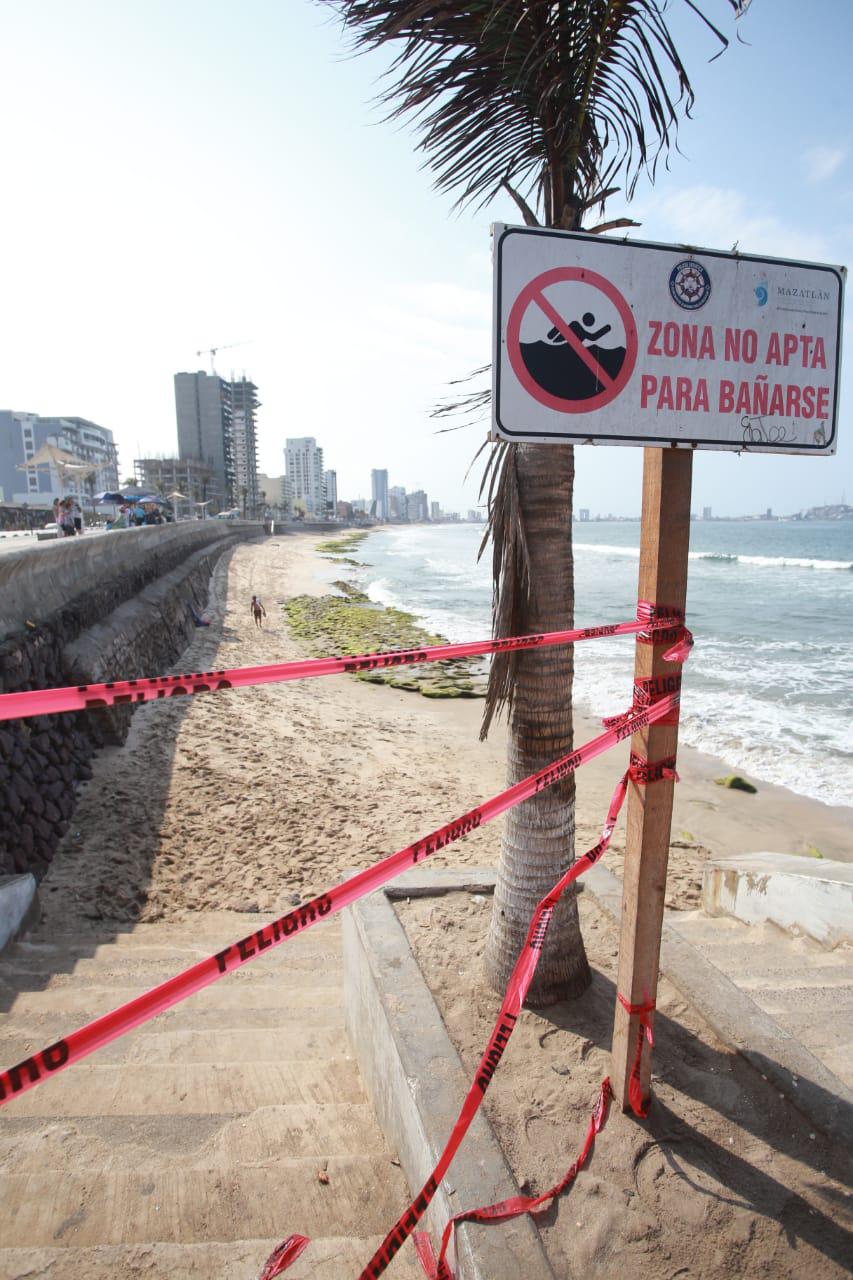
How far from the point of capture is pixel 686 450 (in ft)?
6.82

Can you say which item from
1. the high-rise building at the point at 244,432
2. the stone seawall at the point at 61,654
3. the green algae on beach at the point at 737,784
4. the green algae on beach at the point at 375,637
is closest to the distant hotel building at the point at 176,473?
the high-rise building at the point at 244,432

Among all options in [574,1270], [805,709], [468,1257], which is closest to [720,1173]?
[574,1270]

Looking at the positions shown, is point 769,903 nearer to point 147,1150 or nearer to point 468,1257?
point 468,1257

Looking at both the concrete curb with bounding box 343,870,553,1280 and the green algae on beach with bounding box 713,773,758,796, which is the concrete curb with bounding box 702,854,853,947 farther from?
the green algae on beach with bounding box 713,773,758,796

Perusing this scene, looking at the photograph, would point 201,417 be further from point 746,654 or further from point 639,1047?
point 639,1047

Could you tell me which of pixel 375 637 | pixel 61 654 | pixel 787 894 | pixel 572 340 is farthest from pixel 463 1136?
pixel 375 637

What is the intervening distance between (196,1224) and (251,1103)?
0.67m

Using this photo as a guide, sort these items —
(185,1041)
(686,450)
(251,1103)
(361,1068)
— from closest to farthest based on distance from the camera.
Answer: (686,450) < (251,1103) < (361,1068) < (185,1041)

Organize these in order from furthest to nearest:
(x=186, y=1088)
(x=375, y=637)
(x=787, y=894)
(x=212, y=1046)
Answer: (x=375, y=637)
(x=787, y=894)
(x=212, y=1046)
(x=186, y=1088)

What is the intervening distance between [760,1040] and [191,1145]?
2.11m

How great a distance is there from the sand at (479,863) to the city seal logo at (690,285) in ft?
8.29

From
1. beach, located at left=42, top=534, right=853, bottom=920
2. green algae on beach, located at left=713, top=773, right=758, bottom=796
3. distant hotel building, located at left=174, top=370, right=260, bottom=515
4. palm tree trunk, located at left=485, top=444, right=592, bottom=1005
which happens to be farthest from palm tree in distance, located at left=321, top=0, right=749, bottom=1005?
distant hotel building, located at left=174, top=370, right=260, bottom=515

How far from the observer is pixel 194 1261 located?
6.93ft

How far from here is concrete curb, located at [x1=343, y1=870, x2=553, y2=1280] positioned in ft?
6.14
